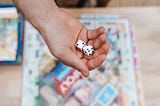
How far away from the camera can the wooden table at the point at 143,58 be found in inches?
34.5

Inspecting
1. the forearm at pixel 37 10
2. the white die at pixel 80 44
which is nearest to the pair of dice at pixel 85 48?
the white die at pixel 80 44

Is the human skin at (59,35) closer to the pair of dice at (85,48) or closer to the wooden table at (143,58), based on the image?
the pair of dice at (85,48)

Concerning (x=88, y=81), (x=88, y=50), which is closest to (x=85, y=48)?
(x=88, y=50)

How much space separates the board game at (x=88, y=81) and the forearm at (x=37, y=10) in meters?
0.15

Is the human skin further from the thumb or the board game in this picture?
the board game

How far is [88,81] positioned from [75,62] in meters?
0.16

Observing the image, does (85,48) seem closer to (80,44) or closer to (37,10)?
(80,44)

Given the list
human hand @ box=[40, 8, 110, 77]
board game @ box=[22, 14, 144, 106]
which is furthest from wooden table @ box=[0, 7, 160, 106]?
human hand @ box=[40, 8, 110, 77]

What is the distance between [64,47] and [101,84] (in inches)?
7.2

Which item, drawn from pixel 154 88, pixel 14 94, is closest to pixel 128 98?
pixel 154 88

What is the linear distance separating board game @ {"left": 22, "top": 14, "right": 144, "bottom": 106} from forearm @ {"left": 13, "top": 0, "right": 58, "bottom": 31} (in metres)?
0.15

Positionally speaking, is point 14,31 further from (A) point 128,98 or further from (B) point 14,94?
(A) point 128,98

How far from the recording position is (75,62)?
2.42 feet

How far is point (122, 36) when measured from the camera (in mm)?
948
